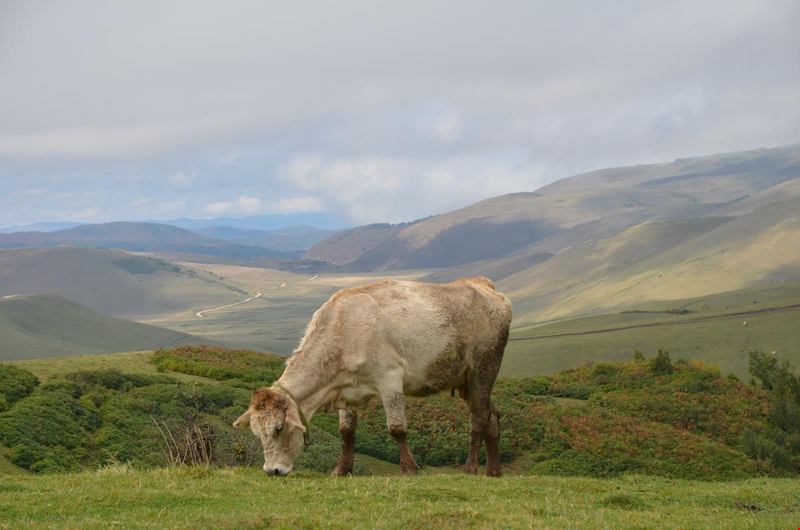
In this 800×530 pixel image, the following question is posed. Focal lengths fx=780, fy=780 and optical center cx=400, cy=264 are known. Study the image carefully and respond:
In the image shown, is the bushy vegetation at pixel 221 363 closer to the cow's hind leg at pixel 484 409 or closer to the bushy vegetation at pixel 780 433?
the cow's hind leg at pixel 484 409

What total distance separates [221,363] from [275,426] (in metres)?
20.5

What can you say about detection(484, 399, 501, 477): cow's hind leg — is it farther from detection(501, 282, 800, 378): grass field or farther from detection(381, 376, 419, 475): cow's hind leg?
detection(501, 282, 800, 378): grass field

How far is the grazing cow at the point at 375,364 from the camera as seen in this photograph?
43.8 ft

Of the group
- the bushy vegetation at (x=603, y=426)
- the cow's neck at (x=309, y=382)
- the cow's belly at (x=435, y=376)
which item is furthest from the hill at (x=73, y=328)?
the cow's neck at (x=309, y=382)

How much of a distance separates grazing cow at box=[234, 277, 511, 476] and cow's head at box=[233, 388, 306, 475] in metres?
0.02

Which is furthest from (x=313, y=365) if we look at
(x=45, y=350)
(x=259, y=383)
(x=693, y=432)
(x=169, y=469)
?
(x=45, y=350)

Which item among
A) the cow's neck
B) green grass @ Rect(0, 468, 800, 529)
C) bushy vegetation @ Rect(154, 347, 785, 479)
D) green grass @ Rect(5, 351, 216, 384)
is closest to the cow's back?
the cow's neck

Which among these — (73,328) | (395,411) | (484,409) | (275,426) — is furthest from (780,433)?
(73,328)

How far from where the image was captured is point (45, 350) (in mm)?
111312

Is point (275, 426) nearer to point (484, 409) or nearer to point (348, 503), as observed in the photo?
point (348, 503)

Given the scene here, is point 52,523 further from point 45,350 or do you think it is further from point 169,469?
point 45,350

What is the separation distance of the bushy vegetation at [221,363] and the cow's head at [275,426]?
16.5 m

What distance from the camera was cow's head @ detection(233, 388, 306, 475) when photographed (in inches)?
516

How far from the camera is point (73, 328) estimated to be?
6063 inches
